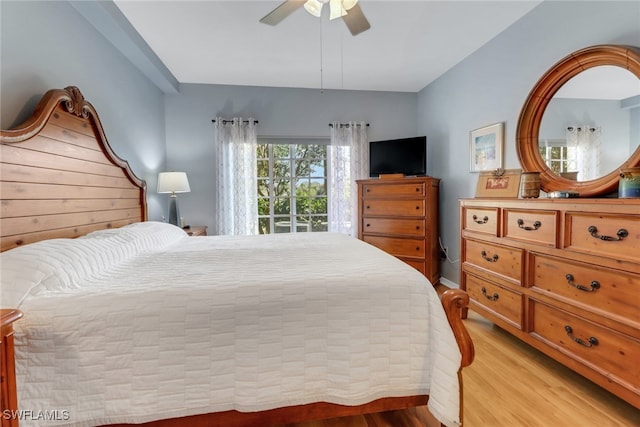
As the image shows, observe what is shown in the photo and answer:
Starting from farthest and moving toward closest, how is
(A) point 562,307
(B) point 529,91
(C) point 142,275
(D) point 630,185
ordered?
(B) point 529,91 → (A) point 562,307 → (D) point 630,185 → (C) point 142,275

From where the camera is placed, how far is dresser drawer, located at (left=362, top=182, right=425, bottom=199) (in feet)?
11.1

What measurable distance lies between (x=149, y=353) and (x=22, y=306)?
463mm

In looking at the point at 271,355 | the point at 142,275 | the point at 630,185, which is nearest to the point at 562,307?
the point at 630,185

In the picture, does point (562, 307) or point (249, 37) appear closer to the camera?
point (562, 307)

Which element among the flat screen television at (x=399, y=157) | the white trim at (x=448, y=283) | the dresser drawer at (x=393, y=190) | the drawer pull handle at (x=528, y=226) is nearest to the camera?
the drawer pull handle at (x=528, y=226)

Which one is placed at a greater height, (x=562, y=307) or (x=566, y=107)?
(x=566, y=107)

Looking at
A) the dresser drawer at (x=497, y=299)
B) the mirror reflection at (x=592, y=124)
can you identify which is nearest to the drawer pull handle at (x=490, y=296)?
the dresser drawer at (x=497, y=299)

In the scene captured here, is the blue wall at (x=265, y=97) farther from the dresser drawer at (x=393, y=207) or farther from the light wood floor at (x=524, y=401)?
the light wood floor at (x=524, y=401)

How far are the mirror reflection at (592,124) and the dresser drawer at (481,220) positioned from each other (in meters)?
0.56

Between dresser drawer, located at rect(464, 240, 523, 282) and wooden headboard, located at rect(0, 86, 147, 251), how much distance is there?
2.91m

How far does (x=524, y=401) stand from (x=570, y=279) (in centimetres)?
72

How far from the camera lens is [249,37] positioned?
271 centimetres

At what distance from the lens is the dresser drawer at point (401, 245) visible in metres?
3.44

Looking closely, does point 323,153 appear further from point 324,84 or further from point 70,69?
point 70,69
